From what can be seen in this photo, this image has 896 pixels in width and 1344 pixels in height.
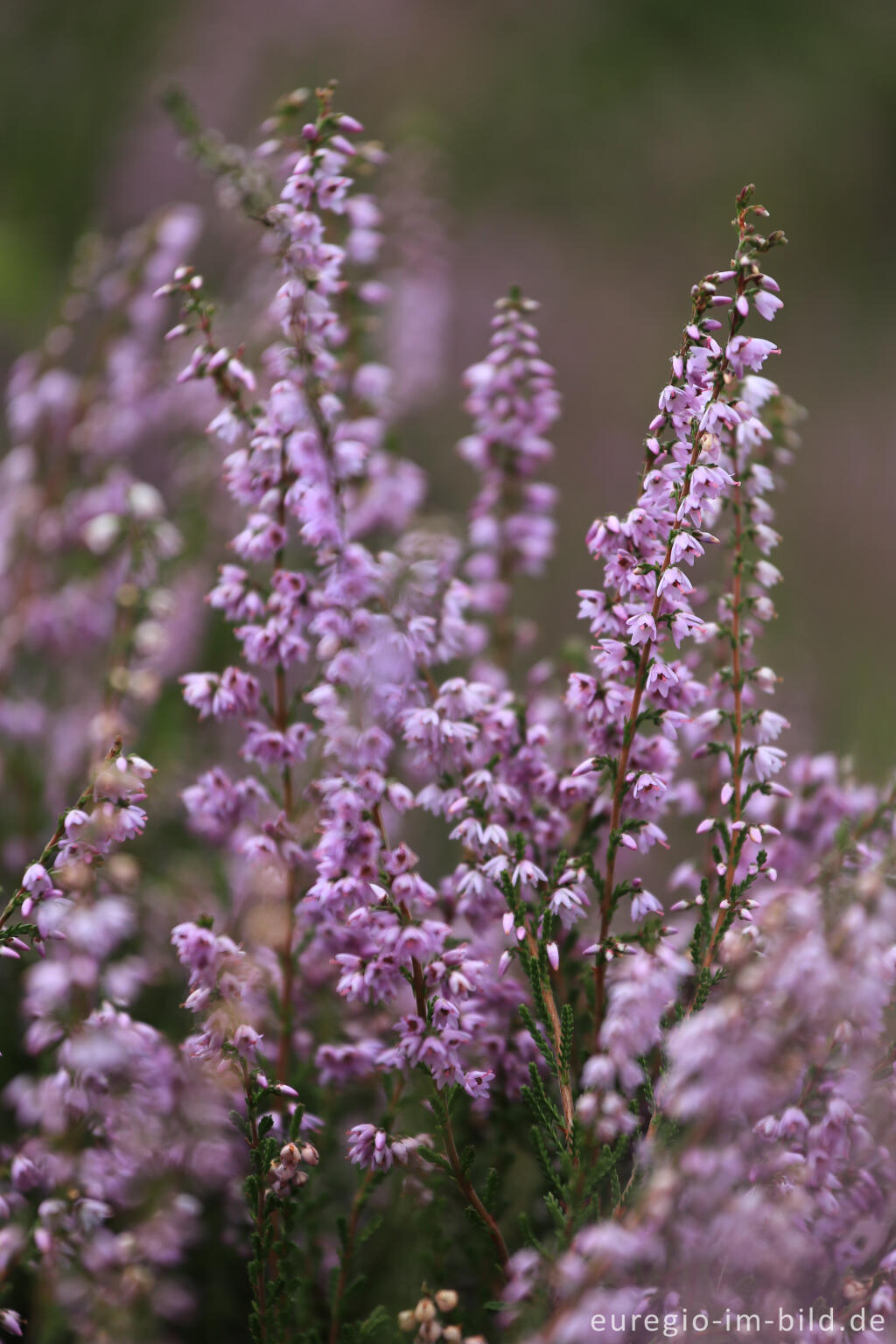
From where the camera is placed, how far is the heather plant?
4.18 feet

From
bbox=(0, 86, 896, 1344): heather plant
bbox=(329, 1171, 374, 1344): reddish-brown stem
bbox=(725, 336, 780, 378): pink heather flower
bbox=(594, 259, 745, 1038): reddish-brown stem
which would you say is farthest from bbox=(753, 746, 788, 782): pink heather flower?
bbox=(329, 1171, 374, 1344): reddish-brown stem

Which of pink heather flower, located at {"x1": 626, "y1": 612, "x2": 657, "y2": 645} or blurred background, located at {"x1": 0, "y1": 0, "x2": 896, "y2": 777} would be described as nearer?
pink heather flower, located at {"x1": 626, "y1": 612, "x2": 657, "y2": 645}

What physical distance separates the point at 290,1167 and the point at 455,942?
1.71ft

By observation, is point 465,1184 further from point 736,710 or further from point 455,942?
point 736,710

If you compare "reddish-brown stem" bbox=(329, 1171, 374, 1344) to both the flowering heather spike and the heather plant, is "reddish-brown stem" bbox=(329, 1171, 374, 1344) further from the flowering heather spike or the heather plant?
the flowering heather spike

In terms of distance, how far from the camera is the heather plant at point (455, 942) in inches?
50.2

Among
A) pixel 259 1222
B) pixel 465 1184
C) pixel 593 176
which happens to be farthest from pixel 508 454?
pixel 593 176

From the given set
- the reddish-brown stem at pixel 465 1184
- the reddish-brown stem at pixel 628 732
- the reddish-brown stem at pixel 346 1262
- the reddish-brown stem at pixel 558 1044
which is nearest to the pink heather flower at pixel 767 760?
the reddish-brown stem at pixel 628 732

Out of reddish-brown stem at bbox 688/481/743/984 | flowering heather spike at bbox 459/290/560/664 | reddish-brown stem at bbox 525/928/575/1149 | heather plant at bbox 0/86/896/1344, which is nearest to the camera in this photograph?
heather plant at bbox 0/86/896/1344

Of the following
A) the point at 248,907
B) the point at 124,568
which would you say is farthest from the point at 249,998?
the point at 124,568

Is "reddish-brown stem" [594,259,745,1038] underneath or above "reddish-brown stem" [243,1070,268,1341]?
above

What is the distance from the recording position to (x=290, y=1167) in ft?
4.97

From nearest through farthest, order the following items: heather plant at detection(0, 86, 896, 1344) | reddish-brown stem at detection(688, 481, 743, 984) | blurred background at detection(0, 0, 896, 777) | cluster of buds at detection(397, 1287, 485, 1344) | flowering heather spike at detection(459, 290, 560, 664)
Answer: heather plant at detection(0, 86, 896, 1344) < cluster of buds at detection(397, 1287, 485, 1344) < reddish-brown stem at detection(688, 481, 743, 984) < flowering heather spike at detection(459, 290, 560, 664) < blurred background at detection(0, 0, 896, 777)

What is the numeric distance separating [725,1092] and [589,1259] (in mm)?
281
